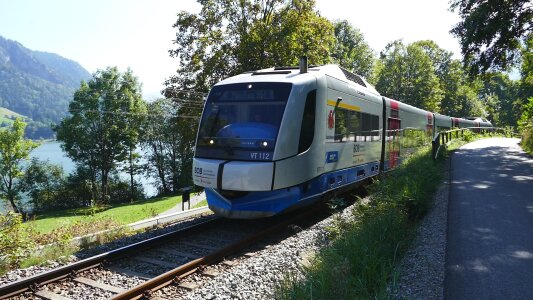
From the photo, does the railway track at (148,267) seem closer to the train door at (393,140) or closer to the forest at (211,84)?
the train door at (393,140)

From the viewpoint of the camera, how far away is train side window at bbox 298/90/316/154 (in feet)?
27.9

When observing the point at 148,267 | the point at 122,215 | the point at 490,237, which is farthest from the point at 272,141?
the point at 122,215

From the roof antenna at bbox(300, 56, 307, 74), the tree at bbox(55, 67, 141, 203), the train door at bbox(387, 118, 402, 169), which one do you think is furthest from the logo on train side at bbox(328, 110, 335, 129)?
the tree at bbox(55, 67, 141, 203)

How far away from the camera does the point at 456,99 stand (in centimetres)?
7369

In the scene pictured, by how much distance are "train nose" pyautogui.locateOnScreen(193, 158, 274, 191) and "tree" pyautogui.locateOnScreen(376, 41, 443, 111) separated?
55810mm

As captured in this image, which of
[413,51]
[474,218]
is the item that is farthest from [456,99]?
[474,218]

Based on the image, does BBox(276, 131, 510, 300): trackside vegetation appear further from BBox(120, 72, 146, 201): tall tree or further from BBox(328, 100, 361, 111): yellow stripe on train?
BBox(120, 72, 146, 201): tall tree

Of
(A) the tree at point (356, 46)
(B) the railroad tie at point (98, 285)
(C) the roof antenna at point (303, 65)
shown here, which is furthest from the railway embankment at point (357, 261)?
(A) the tree at point (356, 46)

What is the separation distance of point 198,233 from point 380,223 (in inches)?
162

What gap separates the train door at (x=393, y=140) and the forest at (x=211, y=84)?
5.84 metres

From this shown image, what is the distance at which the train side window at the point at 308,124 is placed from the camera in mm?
8506

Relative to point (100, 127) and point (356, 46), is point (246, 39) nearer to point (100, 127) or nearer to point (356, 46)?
point (100, 127)

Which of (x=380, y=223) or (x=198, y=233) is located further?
(x=198, y=233)

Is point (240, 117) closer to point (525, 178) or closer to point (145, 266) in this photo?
point (145, 266)
